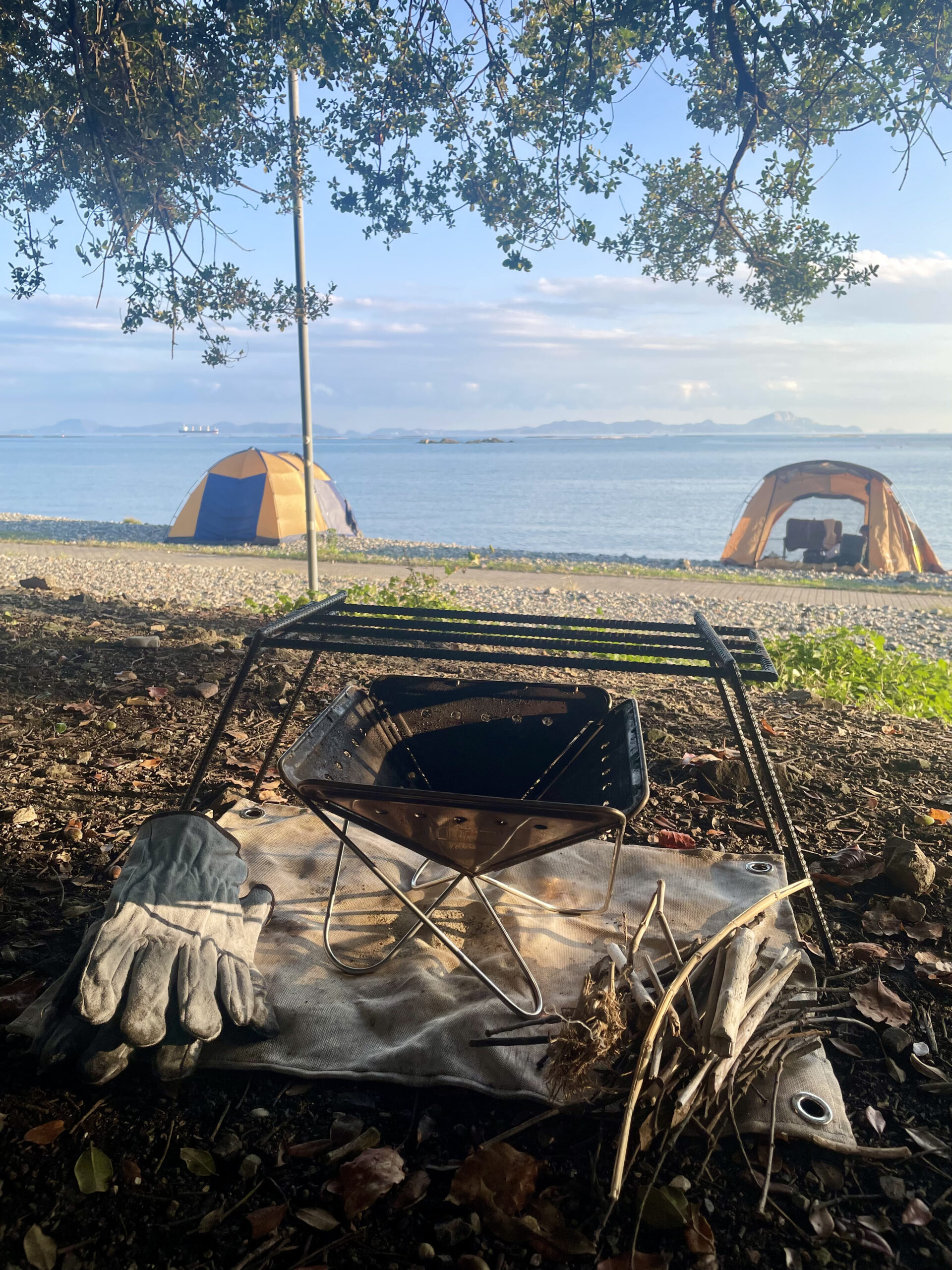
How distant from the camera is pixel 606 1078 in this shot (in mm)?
1890

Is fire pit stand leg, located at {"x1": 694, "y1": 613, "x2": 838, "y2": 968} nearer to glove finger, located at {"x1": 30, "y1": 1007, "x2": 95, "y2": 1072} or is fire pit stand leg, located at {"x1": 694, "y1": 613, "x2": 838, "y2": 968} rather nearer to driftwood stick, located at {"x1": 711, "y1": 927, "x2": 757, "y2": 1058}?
driftwood stick, located at {"x1": 711, "y1": 927, "x2": 757, "y2": 1058}

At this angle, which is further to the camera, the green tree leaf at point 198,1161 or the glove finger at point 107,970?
the glove finger at point 107,970

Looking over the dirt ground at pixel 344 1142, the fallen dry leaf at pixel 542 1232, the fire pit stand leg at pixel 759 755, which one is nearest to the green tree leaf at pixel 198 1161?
the dirt ground at pixel 344 1142

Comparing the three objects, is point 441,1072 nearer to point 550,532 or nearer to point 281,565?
point 281,565

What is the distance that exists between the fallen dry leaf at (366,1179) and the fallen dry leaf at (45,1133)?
0.61 meters

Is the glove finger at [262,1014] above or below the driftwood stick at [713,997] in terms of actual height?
below

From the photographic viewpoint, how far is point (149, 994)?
1920mm

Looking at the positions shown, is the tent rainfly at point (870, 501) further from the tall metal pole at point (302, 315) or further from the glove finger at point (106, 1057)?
the glove finger at point (106, 1057)

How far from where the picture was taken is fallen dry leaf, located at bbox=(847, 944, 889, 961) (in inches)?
95.6

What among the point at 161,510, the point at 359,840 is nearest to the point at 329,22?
the point at 359,840

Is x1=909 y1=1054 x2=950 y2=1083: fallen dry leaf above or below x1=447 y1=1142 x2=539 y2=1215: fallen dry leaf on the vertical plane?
above

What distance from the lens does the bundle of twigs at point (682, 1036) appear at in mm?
1754

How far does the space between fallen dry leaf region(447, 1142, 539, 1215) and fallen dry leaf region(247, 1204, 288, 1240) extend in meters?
0.33

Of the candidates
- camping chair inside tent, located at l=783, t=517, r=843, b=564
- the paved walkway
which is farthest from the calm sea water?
the paved walkway
